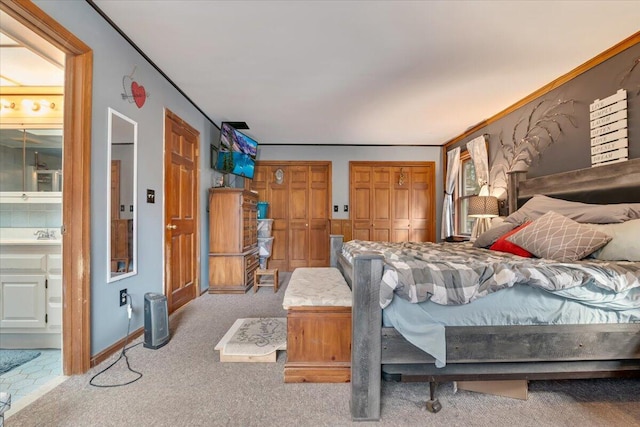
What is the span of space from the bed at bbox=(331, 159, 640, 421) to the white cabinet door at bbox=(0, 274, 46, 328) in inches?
97.7

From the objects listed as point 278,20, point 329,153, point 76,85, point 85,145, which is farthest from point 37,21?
point 329,153

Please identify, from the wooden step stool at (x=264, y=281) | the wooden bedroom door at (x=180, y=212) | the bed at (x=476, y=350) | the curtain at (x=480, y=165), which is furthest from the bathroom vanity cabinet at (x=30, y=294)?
the curtain at (x=480, y=165)

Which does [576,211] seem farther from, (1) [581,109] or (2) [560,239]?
(1) [581,109]

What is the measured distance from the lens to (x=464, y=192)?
485 cm

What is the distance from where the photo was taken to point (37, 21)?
61.4 inches

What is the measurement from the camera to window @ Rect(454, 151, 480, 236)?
4633 millimetres

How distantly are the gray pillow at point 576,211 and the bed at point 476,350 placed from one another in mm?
852

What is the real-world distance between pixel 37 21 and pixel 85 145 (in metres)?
0.68

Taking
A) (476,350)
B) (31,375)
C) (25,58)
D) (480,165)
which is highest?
(25,58)

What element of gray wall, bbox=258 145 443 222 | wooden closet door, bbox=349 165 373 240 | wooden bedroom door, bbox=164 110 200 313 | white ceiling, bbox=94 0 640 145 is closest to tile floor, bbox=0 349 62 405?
wooden bedroom door, bbox=164 110 200 313

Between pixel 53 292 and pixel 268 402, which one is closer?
pixel 268 402

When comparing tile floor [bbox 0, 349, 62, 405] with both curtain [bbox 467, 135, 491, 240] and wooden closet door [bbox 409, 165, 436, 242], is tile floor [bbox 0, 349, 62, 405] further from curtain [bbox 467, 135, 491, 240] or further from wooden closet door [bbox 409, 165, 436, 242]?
wooden closet door [bbox 409, 165, 436, 242]

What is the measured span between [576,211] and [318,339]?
224 centimetres

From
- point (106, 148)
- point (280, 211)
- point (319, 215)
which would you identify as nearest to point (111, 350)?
point (106, 148)
